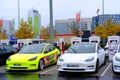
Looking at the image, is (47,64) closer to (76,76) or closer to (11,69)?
(11,69)

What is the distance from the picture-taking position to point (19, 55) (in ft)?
50.7

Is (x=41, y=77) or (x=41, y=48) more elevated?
(x=41, y=48)

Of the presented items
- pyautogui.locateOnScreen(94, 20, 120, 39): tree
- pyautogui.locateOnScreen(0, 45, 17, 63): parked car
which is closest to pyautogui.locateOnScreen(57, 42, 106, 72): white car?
pyautogui.locateOnScreen(0, 45, 17, 63): parked car

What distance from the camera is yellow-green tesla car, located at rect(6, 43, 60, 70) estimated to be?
578 inches

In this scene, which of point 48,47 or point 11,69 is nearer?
point 11,69

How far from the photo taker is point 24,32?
52.7 m

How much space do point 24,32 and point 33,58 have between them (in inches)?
1499

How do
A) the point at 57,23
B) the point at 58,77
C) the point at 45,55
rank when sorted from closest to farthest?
the point at 58,77
the point at 45,55
the point at 57,23

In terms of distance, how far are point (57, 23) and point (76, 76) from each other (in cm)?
9919

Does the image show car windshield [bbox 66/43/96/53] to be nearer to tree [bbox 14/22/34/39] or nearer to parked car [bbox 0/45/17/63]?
parked car [bbox 0/45/17/63]

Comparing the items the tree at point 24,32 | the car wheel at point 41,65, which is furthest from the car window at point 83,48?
the tree at point 24,32

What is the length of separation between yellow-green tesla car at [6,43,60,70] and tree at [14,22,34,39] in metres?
35.2

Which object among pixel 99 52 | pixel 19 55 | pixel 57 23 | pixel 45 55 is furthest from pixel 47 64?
pixel 57 23

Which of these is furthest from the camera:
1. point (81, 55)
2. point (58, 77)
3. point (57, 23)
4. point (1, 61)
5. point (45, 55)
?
point (57, 23)
